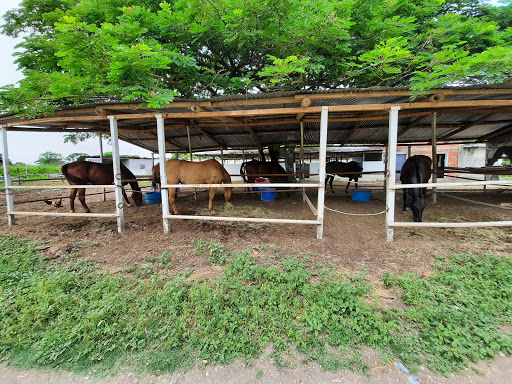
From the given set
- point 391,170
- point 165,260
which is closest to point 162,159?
point 165,260

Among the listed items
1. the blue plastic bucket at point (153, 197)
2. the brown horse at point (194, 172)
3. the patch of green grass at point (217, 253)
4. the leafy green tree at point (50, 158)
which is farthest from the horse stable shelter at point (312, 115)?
the leafy green tree at point (50, 158)

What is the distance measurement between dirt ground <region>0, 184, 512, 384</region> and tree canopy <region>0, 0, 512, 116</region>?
2509 millimetres

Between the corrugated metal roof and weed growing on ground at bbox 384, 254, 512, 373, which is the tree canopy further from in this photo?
weed growing on ground at bbox 384, 254, 512, 373

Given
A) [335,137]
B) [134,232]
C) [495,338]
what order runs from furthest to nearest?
[335,137]
[134,232]
[495,338]

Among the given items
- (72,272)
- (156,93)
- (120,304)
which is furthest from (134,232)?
(156,93)

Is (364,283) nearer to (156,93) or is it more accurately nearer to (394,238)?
(394,238)

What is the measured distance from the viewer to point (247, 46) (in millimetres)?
4684

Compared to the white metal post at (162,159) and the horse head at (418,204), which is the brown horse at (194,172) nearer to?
the white metal post at (162,159)

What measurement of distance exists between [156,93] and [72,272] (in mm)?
2924

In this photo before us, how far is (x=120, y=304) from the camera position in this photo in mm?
2363

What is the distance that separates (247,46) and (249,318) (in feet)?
16.5

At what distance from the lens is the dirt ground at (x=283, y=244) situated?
5.64ft

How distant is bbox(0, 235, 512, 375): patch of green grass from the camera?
186 cm

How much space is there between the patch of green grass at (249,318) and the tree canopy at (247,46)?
271cm
